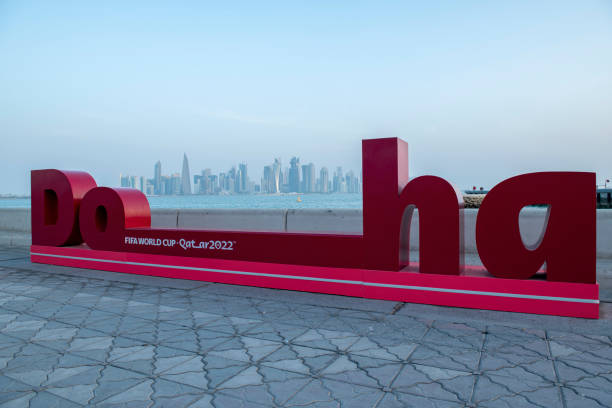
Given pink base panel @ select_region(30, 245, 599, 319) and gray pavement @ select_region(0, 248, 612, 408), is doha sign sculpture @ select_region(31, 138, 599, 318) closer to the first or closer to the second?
pink base panel @ select_region(30, 245, 599, 319)

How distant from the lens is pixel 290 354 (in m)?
3.58

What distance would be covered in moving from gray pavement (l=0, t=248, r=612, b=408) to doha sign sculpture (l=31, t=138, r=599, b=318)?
0.30m

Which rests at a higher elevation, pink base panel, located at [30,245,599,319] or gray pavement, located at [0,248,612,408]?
pink base panel, located at [30,245,599,319]

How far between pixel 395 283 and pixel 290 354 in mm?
2258

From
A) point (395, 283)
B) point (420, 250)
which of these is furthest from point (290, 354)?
point (420, 250)

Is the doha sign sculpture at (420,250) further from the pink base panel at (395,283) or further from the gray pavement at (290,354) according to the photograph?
the gray pavement at (290,354)

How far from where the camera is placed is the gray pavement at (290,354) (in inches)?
112

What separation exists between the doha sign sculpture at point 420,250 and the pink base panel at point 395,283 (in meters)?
0.01

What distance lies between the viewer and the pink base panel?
185 inches

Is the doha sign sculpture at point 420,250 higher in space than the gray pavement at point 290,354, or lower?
higher

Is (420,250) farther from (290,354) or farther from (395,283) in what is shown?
(290,354)

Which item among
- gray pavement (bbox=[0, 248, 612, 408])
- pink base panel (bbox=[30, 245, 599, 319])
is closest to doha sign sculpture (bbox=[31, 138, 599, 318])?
pink base panel (bbox=[30, 245, 599, 319])

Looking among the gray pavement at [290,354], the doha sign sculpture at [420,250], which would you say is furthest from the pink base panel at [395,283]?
the gray pavement at [290,354]

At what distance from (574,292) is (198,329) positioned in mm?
3992
